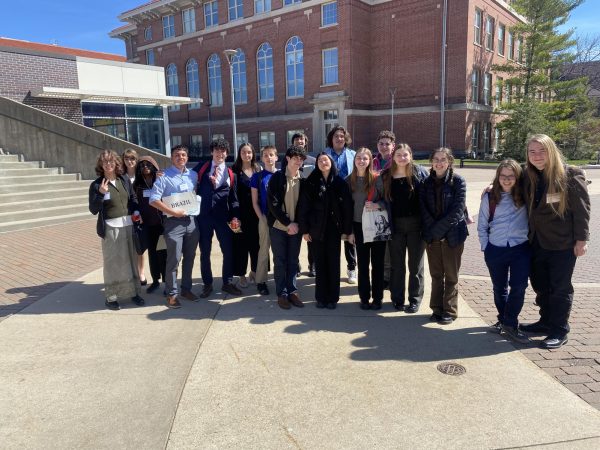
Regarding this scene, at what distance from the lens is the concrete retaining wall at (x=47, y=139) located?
12531mm

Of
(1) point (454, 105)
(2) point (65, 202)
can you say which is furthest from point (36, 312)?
(1) point (454, 105)

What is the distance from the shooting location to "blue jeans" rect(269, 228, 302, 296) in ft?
17.1

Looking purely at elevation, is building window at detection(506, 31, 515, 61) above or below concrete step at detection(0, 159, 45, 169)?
above

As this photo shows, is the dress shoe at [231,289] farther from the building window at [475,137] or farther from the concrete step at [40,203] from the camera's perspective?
the building window at [475,137]

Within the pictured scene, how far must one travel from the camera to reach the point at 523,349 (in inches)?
160

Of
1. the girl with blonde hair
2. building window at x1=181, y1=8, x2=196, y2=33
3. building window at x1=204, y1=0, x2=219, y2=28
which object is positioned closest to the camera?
the girl with blonde hair

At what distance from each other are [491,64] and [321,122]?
13896 millimetres

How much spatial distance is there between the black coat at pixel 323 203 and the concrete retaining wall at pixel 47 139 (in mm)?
10010

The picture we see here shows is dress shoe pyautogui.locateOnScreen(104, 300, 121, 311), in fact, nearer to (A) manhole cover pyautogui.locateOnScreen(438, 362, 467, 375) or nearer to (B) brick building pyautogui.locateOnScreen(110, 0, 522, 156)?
(A) manhole cover pyautogui.locateOnScreen(438, 362, 467, 375)

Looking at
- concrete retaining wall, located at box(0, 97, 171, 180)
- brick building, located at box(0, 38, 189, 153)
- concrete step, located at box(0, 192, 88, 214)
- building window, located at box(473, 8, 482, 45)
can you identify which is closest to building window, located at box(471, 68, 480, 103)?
building window, located at box(473, 8, 482, 45)

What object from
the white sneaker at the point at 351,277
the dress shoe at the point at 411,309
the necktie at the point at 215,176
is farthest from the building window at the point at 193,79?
the dress shoe at the point at 411,309

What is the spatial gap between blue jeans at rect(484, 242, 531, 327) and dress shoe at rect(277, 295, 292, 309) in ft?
7.18

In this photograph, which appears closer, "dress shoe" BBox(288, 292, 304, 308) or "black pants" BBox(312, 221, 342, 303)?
"black pants" BBox(312, 221, 342, 303)

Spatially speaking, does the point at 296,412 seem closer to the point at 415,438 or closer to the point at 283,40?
the point at 415,438
